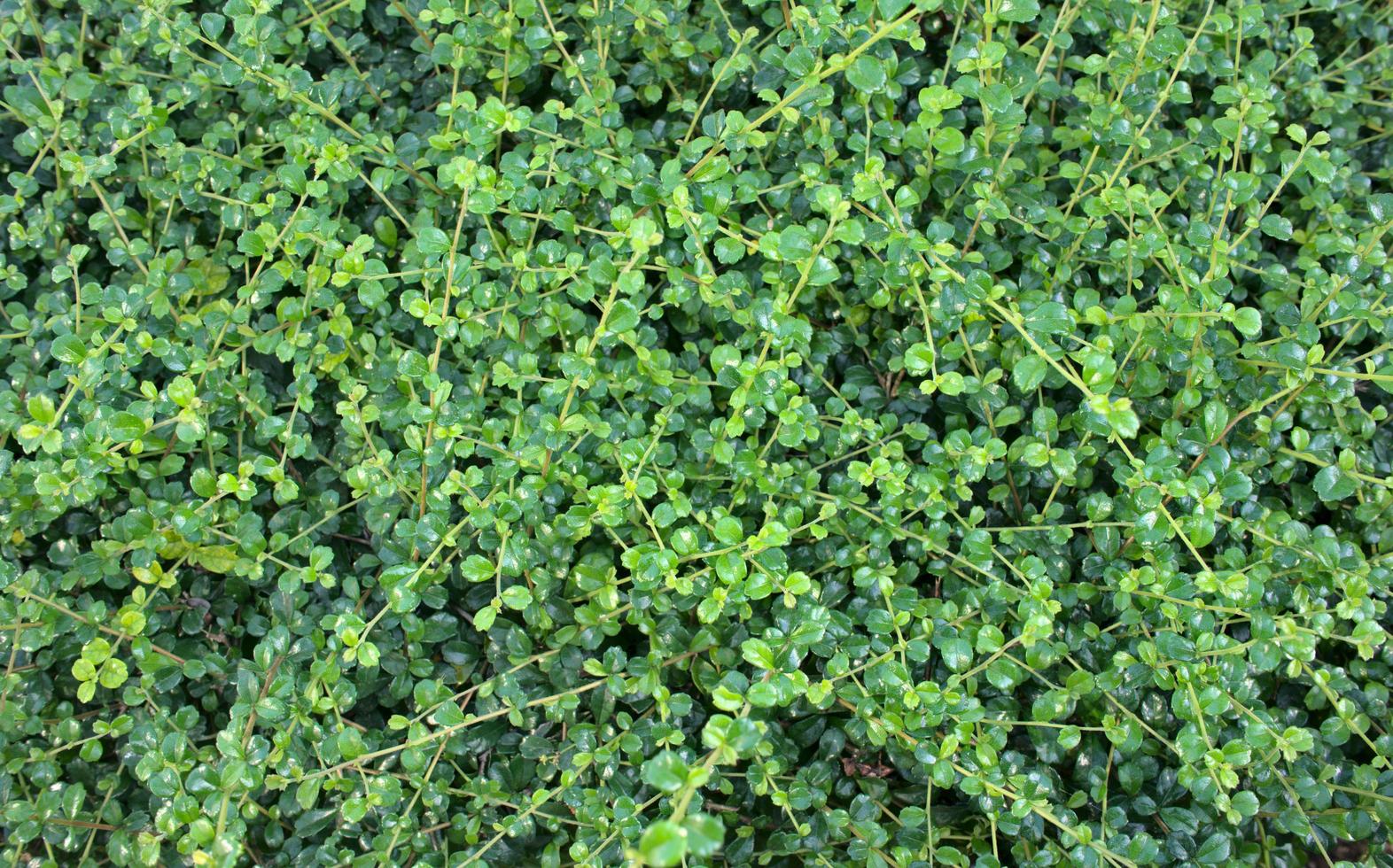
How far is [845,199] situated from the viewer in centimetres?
176

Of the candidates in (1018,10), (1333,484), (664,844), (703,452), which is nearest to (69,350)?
(703,452)

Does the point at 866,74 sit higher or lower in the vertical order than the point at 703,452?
higher

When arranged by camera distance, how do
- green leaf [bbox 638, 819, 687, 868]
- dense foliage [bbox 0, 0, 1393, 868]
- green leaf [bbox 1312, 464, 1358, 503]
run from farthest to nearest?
green leaf [bbox 1312, 464, 1358, 503]
dense foliage [bbox 0, 0, 1393, 868]
green leaf [bbox 638, 819, 687, 868]

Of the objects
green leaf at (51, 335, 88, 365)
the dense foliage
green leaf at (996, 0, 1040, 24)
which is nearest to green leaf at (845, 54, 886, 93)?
the dense foliage

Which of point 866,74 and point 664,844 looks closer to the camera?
point 664,844

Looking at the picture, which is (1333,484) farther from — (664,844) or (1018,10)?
(664,844)

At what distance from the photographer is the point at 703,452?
187cm

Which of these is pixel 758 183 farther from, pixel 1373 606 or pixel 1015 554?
pixel 1373 606

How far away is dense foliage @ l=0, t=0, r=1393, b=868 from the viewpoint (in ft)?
5.53

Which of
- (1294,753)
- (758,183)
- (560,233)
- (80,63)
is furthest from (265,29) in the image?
(1294,753)

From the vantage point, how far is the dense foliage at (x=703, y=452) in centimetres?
169

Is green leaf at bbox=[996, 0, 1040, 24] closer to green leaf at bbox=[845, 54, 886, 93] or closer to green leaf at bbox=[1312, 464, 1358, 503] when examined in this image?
green leaf at bbox=[845, 54, 886, 93]

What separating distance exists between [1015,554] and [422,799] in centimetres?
114

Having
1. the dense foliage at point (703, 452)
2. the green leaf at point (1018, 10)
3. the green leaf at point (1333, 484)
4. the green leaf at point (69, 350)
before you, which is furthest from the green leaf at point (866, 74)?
the green leaf at point (69, 350)
